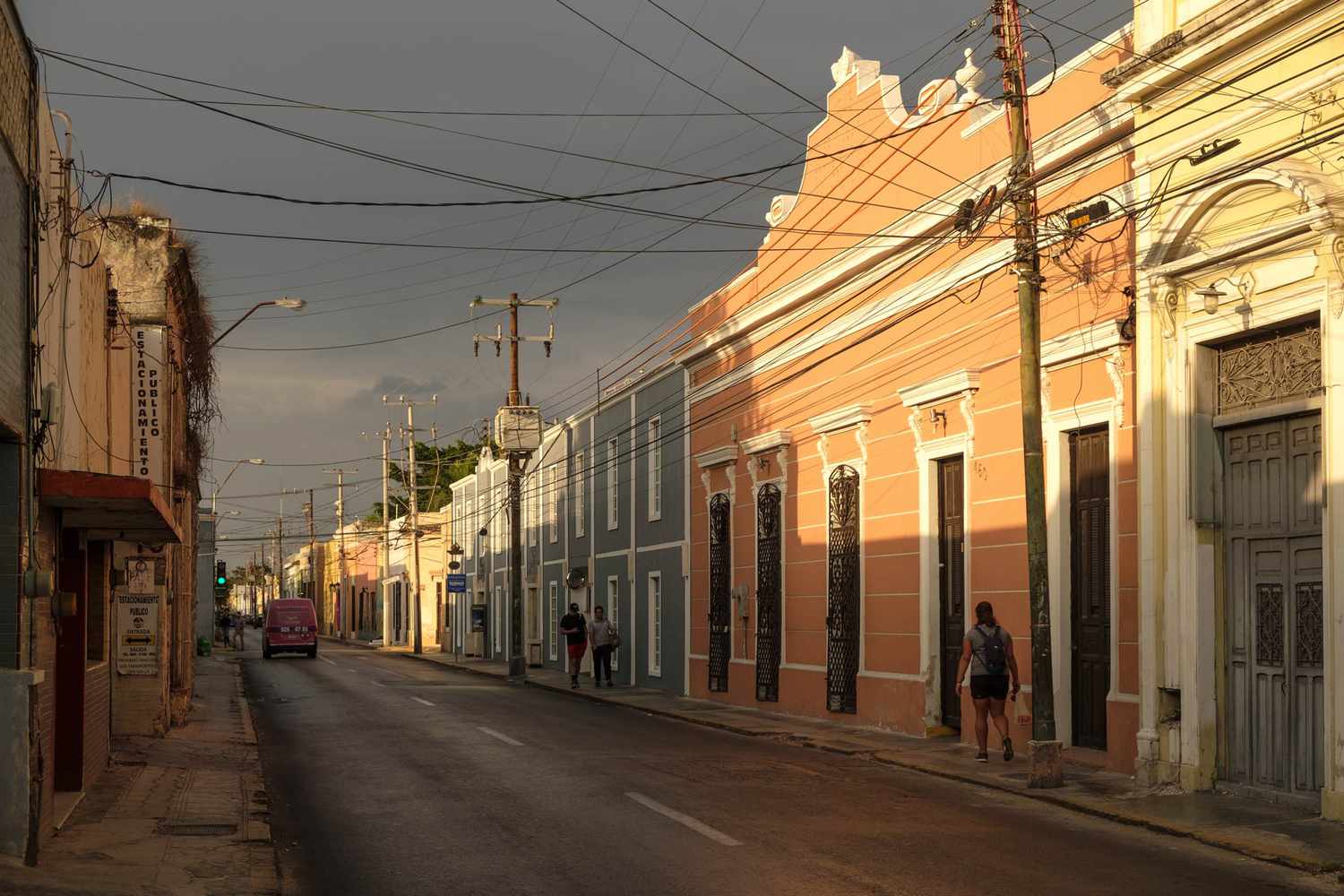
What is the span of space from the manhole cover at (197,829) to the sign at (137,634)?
24.4ft

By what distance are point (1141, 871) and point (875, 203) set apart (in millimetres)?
14039

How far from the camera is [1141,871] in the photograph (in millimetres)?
9750

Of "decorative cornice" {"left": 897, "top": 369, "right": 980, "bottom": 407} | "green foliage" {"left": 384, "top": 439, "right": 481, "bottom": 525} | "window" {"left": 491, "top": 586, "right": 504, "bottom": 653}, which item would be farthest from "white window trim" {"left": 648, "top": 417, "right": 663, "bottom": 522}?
"green foliage" {"left": 384, "top": 439, "right": 481, "bottom": 525}

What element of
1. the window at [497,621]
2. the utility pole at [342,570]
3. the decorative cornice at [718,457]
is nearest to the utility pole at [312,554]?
the utility pole at [342,570]

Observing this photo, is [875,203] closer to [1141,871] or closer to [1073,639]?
[1073,639]

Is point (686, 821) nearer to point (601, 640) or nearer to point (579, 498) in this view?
point (601, 640)

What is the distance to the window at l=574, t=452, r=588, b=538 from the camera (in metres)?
40.4

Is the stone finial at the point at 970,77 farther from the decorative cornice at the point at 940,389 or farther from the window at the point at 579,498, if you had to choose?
the window at the point at 579,498

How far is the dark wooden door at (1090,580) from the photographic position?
16.0 metres

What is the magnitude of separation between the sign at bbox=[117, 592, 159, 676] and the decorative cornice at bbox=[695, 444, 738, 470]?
467 inches

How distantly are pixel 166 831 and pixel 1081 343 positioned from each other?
415 inches

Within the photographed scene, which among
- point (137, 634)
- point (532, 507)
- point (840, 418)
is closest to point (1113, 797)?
point (840, 418)

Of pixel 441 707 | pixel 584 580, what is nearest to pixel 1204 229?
pixel 441 707

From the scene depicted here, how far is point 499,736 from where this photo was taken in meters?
19.5
